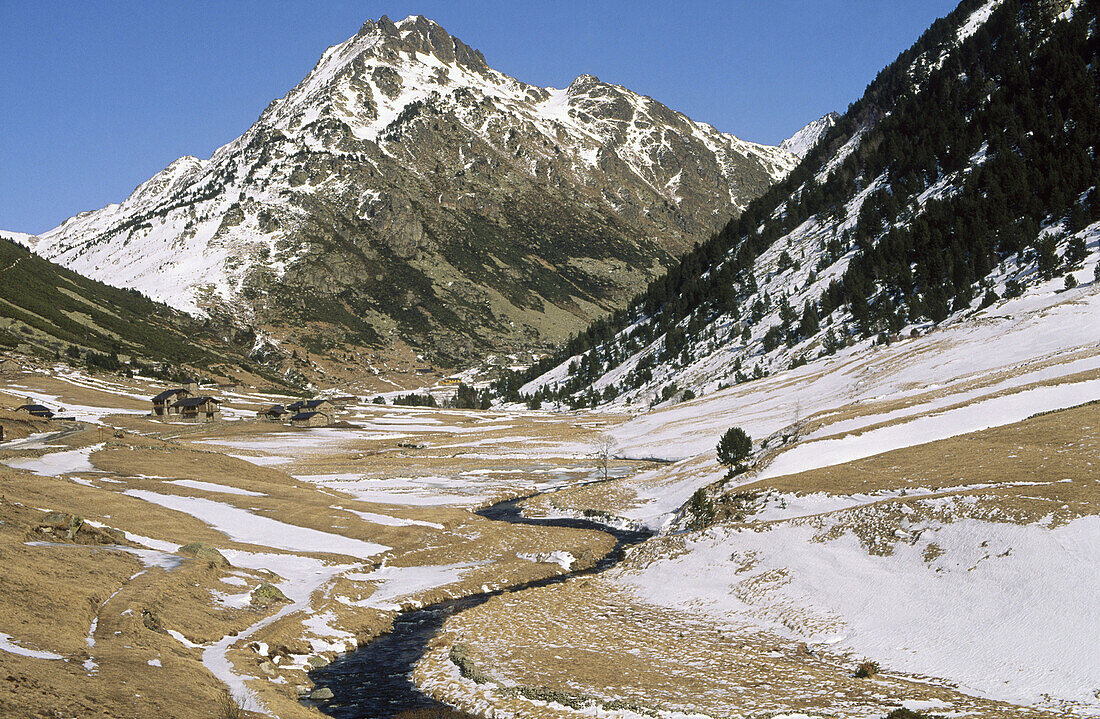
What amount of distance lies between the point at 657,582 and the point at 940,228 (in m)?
137

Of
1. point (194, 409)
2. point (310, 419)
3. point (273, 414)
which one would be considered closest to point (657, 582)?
point (310, 419)

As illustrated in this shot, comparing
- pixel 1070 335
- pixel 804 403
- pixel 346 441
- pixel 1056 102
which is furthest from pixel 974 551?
pixel 1056 102

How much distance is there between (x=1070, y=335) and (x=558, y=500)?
5684 centimetres

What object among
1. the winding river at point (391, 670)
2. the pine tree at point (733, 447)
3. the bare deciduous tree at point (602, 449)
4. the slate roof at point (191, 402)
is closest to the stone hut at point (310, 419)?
the slate roof at point (191, 402)

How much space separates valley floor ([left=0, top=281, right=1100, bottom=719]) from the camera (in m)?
21.4

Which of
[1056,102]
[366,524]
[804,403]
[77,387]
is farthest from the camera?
[77,387]

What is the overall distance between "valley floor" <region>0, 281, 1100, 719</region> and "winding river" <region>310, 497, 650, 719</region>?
678mm

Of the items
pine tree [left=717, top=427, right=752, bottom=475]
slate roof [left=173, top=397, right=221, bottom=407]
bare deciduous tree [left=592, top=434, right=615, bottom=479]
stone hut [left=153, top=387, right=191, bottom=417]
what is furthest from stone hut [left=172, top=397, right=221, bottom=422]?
pine tree [left=717, top=427, right=752, bottom=475]

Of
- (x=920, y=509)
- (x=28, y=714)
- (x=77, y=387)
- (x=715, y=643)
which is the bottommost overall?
(x=715, y=643)

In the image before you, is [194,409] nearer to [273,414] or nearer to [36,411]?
[273,414]

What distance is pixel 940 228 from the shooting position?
144250 millimetres

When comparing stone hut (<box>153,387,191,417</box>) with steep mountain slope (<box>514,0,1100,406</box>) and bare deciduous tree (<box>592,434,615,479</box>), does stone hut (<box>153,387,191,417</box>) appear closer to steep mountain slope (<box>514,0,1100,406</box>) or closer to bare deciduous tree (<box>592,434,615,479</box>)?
bare deciduous tree (<box>592,434,615,479</box>)

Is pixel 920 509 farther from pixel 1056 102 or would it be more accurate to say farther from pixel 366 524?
pixel 1056 102

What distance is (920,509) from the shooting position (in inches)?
1205
